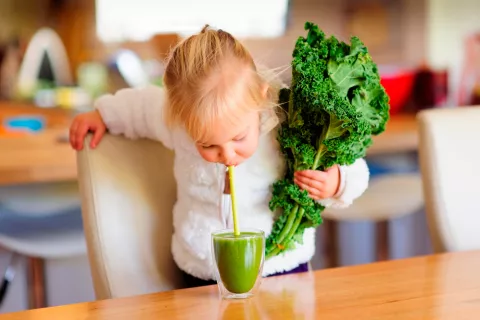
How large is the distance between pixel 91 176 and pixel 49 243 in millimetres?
720

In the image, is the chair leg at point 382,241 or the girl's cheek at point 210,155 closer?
the girl's cheek at point 210,155

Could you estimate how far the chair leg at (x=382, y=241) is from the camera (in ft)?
8.95

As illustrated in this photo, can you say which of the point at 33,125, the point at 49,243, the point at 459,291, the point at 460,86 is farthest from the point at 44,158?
the point at 460,86

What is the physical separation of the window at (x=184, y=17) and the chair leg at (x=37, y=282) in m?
2.24

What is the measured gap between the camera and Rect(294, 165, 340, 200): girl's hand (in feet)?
3.92

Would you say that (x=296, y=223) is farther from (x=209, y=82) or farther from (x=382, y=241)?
(x=382, y=241)

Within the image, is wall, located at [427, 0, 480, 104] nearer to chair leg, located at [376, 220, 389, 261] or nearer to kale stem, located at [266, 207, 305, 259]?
chair leg, located at [376, 220, 389, 261]

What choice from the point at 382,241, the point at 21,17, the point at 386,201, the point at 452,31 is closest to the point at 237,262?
the point at 386,201

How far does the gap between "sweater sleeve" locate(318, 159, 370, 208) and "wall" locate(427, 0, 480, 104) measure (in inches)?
104

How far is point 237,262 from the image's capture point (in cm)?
107

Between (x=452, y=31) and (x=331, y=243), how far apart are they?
152cm

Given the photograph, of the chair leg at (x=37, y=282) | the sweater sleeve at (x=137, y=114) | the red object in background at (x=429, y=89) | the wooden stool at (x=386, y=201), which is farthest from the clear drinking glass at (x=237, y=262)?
the red object in background at (x=429, y=89)

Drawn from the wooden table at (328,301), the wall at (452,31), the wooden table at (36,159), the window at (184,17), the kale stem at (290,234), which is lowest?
the wooden table at (328,301)

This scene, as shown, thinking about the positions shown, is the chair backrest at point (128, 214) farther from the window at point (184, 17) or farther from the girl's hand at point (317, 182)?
the window at point (184, 17)
